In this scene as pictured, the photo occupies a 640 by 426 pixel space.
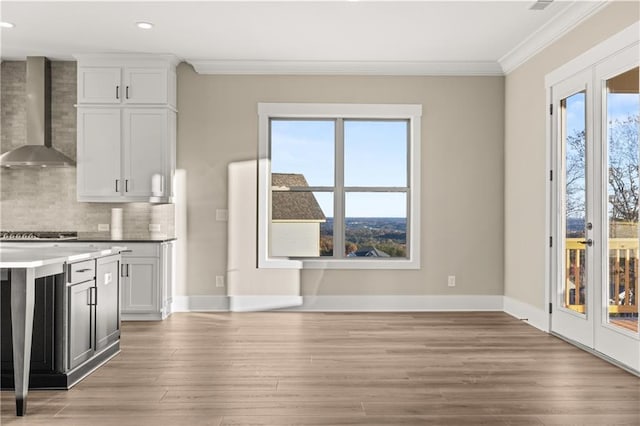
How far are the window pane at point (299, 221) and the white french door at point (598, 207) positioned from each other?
2.56 meters

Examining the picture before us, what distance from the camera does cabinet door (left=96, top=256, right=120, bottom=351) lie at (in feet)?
12.9

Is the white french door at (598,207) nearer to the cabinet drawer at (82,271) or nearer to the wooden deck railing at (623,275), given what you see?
the wooden deck railing at (623,275)

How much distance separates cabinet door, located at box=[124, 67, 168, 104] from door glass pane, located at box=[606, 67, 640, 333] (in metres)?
4.33

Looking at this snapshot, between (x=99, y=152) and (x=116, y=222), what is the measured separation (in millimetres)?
817

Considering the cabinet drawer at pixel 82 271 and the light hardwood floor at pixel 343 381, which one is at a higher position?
the cabinet drawer at pixel 82 271

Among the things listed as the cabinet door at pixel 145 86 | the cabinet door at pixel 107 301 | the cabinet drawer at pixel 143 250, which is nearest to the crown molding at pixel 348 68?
the cabinet door at pixel 145 86

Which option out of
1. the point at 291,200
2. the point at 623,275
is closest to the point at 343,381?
the point at 623,275

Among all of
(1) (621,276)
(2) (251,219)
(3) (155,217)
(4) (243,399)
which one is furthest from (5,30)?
(1) (621,276)

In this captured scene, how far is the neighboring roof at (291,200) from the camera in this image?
21.6 ft

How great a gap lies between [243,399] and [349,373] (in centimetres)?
85

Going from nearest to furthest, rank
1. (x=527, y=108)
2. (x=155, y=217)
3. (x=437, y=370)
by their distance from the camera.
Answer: (x=437, y=370)
(x=527, y=108)
(x=155, y=217)

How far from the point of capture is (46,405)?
3.21m

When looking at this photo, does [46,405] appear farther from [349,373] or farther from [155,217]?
[155,217]

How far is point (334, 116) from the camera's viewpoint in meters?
6.46
